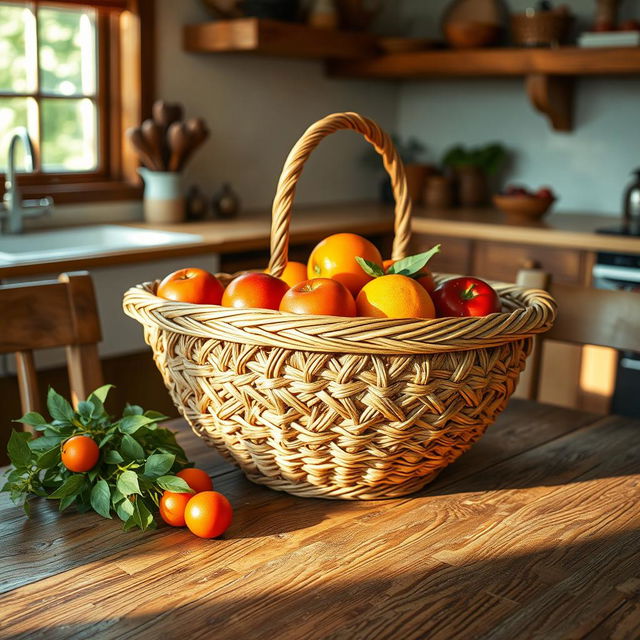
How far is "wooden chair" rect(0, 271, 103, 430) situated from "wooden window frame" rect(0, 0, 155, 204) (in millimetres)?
1701

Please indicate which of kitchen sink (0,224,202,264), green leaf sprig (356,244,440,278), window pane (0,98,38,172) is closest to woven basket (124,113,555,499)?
green leaf sprig (356,244,440,278)

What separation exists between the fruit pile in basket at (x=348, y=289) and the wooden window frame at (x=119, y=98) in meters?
2.04

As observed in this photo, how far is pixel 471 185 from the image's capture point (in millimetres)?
3703

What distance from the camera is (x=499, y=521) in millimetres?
957

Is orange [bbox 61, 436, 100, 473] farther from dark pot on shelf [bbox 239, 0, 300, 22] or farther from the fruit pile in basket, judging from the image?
dark pot on shelf [bbox 239, 0, 300, 22]

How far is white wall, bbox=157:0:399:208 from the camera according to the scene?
3.18 meters

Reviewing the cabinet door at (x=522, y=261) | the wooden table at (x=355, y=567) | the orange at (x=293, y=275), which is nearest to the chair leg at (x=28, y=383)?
the wooden table at (x=355, y=567)

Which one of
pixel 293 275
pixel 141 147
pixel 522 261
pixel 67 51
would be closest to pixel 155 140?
pixel 141 147

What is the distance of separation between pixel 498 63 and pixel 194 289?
2558mm

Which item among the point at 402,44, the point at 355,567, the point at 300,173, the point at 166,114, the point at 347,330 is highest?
the point at 402,44

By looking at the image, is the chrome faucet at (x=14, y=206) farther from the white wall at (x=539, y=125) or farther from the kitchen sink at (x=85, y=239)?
the white wall at (x=539, y=125)

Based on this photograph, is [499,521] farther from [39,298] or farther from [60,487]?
[39,298]

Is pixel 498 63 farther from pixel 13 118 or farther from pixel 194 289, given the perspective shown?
pixel 194 289

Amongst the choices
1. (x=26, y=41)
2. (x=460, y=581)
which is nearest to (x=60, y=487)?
(x=460, y=581)
